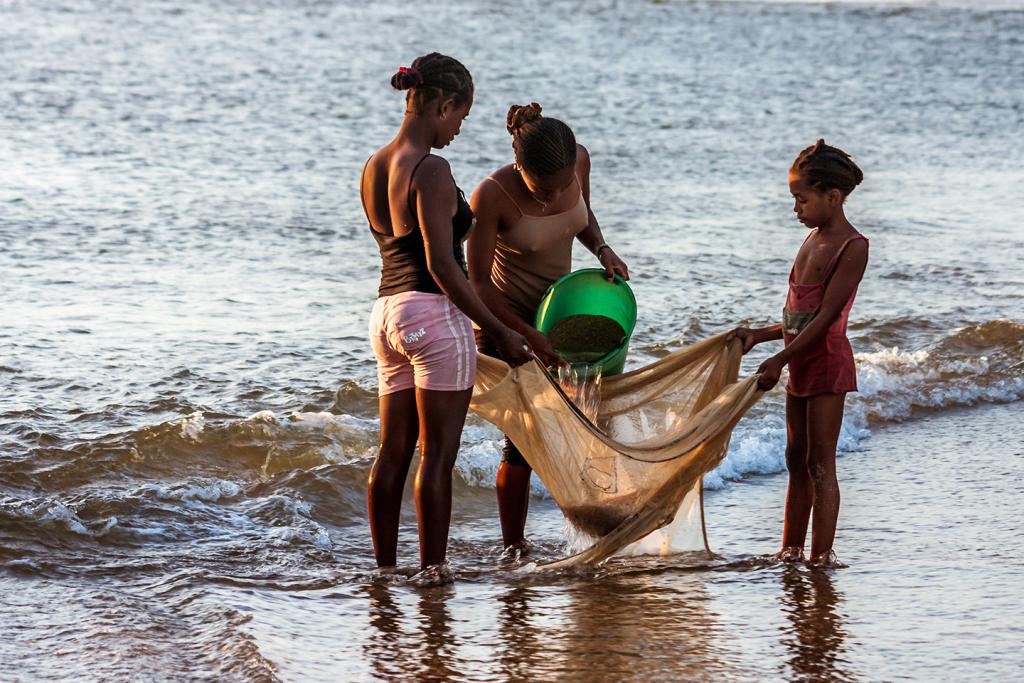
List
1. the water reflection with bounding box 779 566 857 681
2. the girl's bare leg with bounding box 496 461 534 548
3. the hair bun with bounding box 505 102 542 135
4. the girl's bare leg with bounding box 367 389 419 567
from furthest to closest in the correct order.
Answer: the girl's bare leg with bounding box 496 461 534 548, the girl's bare leg with bounding box 367 389 419 567, the hair bun with bounding box 505 102 542 135, the water reflection with bounding box 779 566 857 681

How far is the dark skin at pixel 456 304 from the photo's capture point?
4.14 m

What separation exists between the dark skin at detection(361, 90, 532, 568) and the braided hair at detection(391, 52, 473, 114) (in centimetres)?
3

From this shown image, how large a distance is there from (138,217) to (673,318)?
4.97 metres

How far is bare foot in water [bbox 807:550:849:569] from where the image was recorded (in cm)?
472

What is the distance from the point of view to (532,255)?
4.62 metres

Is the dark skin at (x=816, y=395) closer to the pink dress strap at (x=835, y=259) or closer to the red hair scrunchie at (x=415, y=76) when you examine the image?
the pink dress strap at (x=835, y=259)

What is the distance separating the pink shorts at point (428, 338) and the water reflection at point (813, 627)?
4.41 ft

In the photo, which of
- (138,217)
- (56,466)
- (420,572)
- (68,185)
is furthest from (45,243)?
(420,572)

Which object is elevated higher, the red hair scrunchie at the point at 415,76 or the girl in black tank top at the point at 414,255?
the red hair scrunchie at the point at 415,76

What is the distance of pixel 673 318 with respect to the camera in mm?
9156

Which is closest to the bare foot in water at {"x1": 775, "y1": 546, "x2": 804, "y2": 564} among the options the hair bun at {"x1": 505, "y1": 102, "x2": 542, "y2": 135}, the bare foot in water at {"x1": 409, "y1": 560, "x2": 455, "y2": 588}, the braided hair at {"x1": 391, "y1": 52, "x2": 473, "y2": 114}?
the bare foot in water at {"x1": 409, "y1": 560, "x2": 455, "y2": 588}

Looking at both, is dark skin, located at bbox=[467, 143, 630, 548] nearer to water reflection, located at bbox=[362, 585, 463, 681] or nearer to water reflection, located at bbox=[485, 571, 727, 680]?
water reflection, located at bbox=[485, 571, 727, 680]

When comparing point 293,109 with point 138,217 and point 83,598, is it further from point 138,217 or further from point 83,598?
point 83,598

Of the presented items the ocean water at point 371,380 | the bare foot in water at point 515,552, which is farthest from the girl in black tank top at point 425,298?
the bare foot in water at point 515,552
